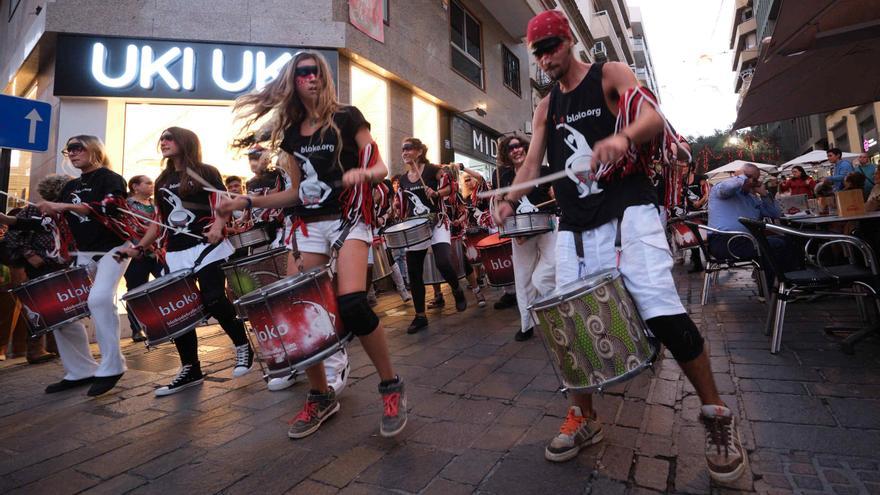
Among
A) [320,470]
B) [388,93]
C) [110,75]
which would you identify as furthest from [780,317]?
[110,75]

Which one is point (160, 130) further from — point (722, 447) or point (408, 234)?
point (722, 447)

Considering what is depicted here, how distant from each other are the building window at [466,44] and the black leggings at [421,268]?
8.68 meters

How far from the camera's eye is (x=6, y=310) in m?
5.45

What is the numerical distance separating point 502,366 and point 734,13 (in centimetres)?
5489

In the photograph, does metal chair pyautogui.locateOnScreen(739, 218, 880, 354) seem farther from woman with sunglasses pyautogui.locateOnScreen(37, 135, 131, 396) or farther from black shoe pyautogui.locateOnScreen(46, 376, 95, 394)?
black shoe pyautogui.locateOnScreen(46, 376, 95, 394)

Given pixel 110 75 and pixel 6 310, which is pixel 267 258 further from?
pixel 110 75

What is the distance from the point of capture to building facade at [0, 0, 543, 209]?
283 inches

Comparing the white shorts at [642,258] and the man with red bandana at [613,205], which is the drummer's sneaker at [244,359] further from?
the white shorts at [642,258]

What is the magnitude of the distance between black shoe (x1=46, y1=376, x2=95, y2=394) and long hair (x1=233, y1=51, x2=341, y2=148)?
2797 millimetres

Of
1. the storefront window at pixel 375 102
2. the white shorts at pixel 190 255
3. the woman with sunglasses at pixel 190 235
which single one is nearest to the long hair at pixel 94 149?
the woman with sunglasses at pixel 190 235

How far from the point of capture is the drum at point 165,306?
10.9 feet

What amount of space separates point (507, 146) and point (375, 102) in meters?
5.99

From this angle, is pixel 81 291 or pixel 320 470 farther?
pixel 81 291

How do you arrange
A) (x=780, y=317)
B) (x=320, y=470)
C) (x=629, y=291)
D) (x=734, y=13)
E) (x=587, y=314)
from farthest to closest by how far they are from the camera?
(x=734, y=13) < (x=780, y=317) < (x=320, y=470) < (x=629, y=291) < (x=587, y=314)
